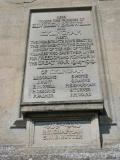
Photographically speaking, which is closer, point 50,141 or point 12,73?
point 50,141

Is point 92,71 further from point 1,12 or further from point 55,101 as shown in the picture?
point 1,12

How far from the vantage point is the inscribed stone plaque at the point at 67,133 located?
26.2ft

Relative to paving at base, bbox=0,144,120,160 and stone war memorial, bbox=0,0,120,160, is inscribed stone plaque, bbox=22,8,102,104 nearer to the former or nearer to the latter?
stone war memorial, bbox=0,0,120,160

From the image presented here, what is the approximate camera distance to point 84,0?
11.4m

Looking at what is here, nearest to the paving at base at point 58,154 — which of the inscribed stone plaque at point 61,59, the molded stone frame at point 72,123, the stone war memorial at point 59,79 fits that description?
the stone war memorial at point 59,79

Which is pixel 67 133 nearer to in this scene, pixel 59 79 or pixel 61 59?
pixel 59 79

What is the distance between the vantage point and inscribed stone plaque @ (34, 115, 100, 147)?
7988 mm

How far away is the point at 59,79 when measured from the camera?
914cm

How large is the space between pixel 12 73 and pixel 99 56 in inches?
89.4

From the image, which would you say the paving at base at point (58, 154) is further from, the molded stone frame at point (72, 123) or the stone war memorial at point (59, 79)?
the molded stone frame at point (72, 123)

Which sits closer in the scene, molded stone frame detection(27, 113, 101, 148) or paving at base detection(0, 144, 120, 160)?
paving at base detection(0, 144, 120, 160)

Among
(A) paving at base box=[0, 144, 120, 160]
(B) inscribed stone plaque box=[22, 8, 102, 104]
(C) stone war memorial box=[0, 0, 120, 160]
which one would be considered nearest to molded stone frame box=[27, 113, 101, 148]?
(C) stone war memorial box=[0, 0, 120, 160]

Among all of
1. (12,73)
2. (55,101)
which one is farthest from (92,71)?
(12,73)

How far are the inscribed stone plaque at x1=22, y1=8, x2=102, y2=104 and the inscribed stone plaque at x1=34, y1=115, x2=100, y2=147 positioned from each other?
1.77ft
